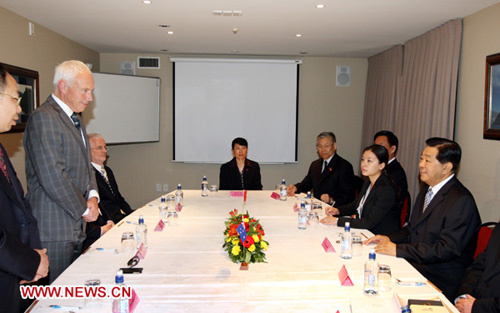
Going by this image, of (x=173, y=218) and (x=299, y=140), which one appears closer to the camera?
(x=173, y=218)

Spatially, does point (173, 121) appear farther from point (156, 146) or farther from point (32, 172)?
point (32, 172)

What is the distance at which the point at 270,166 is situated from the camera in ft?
24.3

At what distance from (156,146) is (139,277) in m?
5.54

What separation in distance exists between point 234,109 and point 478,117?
4.00m

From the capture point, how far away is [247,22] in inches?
187

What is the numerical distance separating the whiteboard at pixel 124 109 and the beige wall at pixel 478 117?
4.78m

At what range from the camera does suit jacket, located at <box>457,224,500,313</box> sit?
1.97 meters

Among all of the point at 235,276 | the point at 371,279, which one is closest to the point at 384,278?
the point at 371,279

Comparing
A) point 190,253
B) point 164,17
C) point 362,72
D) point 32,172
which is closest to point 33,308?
point 190,253

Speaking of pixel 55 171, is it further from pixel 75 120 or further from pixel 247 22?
pixel 247 22

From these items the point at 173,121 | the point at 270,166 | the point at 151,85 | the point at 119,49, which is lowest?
the point at 270,166

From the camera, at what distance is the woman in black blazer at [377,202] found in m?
3.11

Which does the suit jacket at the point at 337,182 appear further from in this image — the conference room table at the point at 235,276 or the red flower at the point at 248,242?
the red flower at the point at 248,242

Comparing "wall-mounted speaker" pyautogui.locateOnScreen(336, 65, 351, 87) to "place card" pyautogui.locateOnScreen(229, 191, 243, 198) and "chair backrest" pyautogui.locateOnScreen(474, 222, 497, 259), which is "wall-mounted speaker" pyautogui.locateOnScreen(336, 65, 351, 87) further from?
"chair backrest" pyautogui.locateOnScreen(474, 222, 497, 259)
